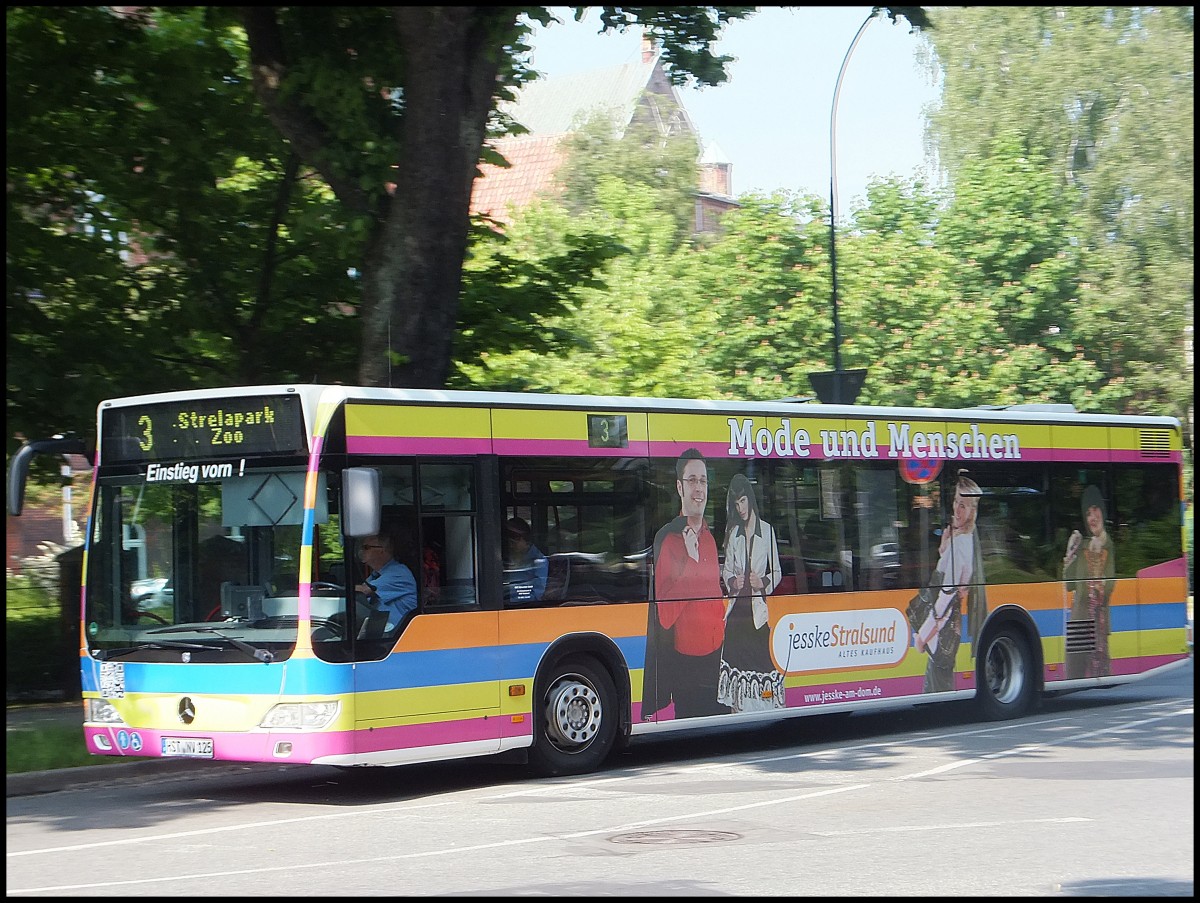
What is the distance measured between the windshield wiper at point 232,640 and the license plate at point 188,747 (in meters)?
0.66

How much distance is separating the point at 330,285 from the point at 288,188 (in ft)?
3.87

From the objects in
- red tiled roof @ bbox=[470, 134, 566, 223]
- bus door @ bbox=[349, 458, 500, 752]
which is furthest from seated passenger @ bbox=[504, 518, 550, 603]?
red tiled roof @ bbox=[470, 134, 566, 223]

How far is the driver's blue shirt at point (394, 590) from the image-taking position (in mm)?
11219

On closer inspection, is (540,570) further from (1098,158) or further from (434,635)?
(1098,158)

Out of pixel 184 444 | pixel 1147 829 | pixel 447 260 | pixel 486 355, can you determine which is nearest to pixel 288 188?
pixel 486 355

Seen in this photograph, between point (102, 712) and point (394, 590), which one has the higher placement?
point (394, 590)

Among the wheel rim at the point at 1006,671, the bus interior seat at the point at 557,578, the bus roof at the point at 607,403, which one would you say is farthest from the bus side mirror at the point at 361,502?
the wheel rim at the point at 1006,671

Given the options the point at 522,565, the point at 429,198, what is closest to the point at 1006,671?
the point at 522,565

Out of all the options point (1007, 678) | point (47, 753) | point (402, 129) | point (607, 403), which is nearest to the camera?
point (47, 753)

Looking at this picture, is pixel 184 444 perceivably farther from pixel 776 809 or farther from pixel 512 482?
pixel 776 809

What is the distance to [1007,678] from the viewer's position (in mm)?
16531

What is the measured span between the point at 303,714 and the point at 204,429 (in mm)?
2218

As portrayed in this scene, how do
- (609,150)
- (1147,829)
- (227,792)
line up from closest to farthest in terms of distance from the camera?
(1147,829)
(227,792)
(609,150)

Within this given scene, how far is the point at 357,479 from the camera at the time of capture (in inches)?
422
